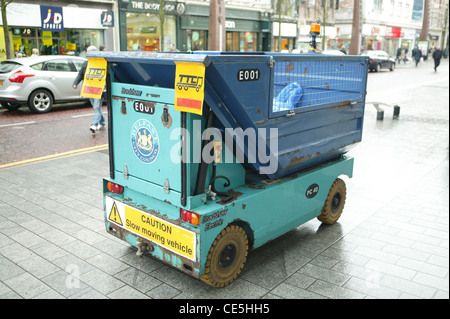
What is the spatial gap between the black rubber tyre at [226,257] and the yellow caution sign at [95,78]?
165 cm

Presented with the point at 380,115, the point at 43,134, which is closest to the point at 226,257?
the point at 43,134

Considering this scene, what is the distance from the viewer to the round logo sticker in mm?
3576

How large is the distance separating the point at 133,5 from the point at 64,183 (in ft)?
65.0

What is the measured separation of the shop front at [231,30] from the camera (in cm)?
2695

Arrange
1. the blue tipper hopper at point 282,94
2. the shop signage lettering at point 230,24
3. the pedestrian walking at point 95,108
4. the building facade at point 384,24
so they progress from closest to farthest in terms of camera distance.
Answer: the blue tipper hopper at point 282,94 → the pedestrian walking at point 95,108 → the shop signage lettering at point 230,24 → the building facade at point 384,24

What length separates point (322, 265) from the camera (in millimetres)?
4105

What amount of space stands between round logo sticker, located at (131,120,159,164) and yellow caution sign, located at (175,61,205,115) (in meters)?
0.53

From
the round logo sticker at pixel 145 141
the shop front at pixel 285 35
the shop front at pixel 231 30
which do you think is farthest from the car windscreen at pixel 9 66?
the shop front at pixel 285 35

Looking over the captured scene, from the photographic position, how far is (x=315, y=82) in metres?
4.41

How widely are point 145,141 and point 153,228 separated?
0.76 metres

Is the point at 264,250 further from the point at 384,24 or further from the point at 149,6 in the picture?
the point at 384,24

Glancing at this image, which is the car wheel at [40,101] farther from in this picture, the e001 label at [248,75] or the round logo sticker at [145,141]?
the e001 label at [248,75]

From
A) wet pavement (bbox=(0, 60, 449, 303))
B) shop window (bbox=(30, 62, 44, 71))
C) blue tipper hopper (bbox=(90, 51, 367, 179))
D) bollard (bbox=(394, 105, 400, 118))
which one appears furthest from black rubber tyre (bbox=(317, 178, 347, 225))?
shop window (bbox=(30, 62, 44, 71))
